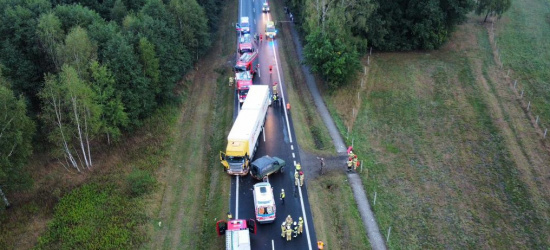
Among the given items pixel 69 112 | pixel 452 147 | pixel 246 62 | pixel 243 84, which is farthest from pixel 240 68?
pixel 452 147

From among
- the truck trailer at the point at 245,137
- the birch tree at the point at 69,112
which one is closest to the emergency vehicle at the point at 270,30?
the truck trailer at the point at 245,137

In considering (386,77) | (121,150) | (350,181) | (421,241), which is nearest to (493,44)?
(386,77)

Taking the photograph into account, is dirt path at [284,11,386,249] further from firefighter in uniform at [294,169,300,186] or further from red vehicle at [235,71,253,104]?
red vehicle at [235,71,253,104]

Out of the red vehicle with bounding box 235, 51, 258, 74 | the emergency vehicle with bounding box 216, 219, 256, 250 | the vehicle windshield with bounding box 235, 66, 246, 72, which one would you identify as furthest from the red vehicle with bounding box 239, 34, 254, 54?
the emergency vehicle with bounding box 216, 219, 256, 250

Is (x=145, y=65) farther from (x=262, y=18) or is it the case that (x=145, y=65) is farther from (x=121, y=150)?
(x=262, y=18)

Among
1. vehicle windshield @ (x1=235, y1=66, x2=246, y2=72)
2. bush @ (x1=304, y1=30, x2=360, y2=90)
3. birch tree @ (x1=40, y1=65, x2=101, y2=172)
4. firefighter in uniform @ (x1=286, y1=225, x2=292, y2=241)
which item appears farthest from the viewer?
vehicle windshield @ (x1=235, y1=66, x2=246, y2=72)
